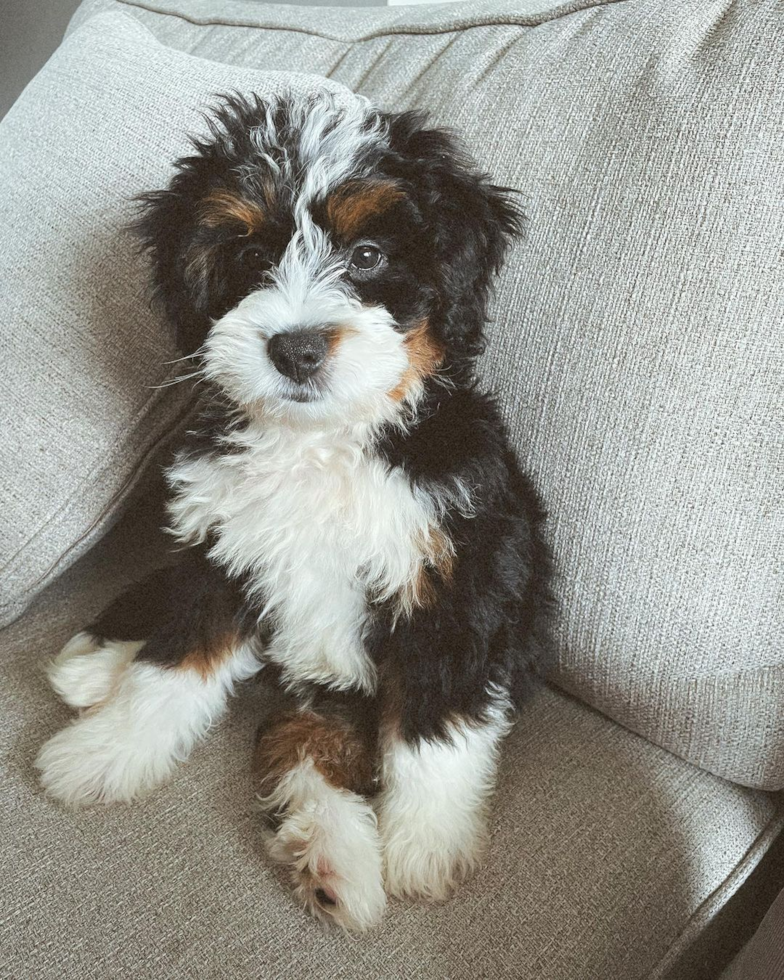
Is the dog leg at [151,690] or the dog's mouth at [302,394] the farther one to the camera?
the dog leg at [151,690]

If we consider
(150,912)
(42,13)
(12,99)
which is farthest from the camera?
(12,99)

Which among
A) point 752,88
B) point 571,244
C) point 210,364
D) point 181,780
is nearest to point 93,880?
point 181,780

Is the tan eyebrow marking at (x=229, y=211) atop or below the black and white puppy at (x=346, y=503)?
atop

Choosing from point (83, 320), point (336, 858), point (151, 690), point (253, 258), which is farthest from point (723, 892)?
point (83, 320)

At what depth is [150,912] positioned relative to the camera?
1.07 meters

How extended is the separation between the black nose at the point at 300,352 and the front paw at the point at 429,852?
0.77 meters

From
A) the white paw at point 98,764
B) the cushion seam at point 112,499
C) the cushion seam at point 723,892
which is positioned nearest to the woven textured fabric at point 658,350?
the cushion seam at point 723,892

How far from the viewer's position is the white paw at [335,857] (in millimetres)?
1081

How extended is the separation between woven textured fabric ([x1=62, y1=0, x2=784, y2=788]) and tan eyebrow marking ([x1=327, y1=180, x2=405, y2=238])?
0.35m

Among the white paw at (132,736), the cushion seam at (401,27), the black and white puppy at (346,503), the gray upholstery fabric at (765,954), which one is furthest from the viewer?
the cushion seam at (401,27)

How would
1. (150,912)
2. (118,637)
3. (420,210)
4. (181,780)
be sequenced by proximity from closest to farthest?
(150,912) → (420,210) → (181,780) → (118,637)

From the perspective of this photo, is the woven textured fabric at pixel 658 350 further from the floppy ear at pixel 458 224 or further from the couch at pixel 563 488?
the floppy ear at pixel 458 224

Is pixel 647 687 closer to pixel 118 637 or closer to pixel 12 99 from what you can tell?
pixel 118 637

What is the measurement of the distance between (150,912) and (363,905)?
31 centimetres
